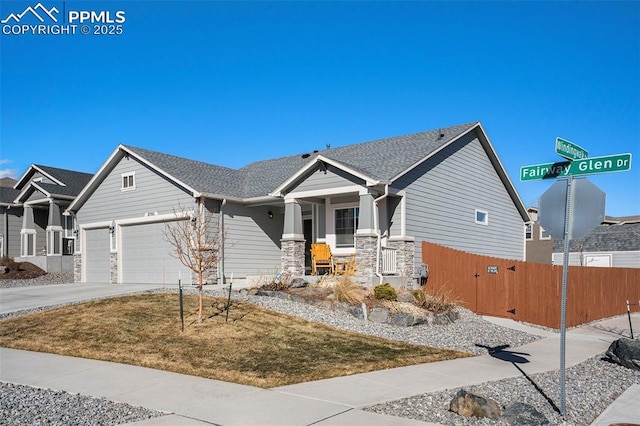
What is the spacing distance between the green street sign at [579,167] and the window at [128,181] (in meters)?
18.3

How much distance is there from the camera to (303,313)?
13.6 meters

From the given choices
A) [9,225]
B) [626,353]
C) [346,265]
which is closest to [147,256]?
[346,265]

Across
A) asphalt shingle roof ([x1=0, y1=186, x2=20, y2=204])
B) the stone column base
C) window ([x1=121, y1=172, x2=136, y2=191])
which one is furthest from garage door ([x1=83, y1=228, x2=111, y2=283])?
asphalt shingle roof ([x1=0, y1=186, x2=20, y2=204])

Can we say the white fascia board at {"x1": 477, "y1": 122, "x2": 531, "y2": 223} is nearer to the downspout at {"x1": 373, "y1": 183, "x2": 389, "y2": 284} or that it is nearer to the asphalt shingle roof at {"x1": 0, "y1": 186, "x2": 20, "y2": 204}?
the downspout at {"x1": 373, "y1": 183, "x2": 389, "y2": 284}

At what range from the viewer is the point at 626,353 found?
9.82 metres

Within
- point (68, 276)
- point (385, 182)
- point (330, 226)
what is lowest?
point (68, 276)

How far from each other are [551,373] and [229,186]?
50.3ft

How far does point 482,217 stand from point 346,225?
23.4 ft

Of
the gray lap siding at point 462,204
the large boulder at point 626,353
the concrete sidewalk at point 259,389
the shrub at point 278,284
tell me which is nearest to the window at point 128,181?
the shrub at point 278,284

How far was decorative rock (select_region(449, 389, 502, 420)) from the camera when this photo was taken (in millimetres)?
6328

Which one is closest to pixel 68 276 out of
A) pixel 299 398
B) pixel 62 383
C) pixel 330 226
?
pixel 330 226

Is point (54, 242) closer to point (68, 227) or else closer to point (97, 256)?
point (68, 227)

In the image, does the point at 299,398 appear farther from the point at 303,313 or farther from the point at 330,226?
the point at 330,226

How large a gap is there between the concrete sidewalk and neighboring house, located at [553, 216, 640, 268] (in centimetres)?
2573
